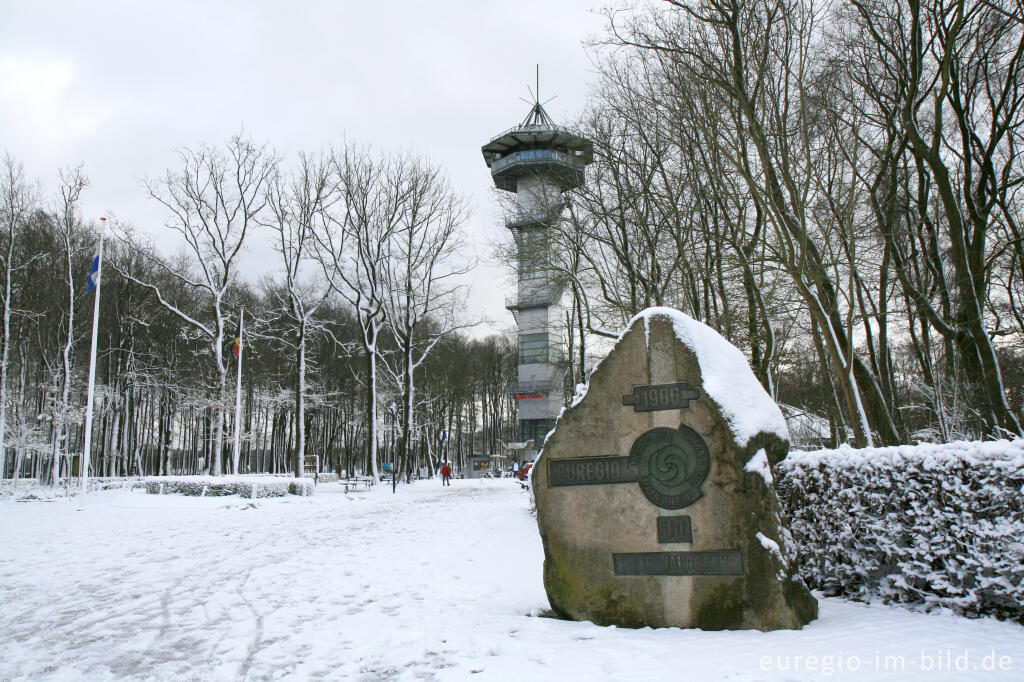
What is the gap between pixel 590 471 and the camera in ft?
19.1

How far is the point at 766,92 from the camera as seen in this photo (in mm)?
11188

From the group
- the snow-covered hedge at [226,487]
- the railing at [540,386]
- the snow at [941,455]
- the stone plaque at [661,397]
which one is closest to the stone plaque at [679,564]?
the stone plaque at [661,397]

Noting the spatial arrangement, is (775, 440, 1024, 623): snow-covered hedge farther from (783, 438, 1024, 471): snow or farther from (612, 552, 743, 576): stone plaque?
(612, 552, 743, 576): stone plaque

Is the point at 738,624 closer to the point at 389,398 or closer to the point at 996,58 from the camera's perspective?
the point at 996,58

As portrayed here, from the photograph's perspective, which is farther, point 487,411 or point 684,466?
point 487,411

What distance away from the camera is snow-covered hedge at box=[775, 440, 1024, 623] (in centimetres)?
501

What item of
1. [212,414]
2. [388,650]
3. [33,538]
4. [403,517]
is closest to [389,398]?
[212,414]

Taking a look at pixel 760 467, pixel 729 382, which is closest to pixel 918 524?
pixel 760 467

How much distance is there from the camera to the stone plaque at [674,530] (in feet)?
17.7

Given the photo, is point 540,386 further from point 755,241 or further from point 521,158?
point 755,241

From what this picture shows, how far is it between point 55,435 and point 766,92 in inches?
1219

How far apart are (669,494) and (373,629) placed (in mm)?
2857

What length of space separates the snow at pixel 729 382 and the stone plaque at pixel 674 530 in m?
0.84

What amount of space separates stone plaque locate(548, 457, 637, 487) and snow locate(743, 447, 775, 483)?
3.24ft
